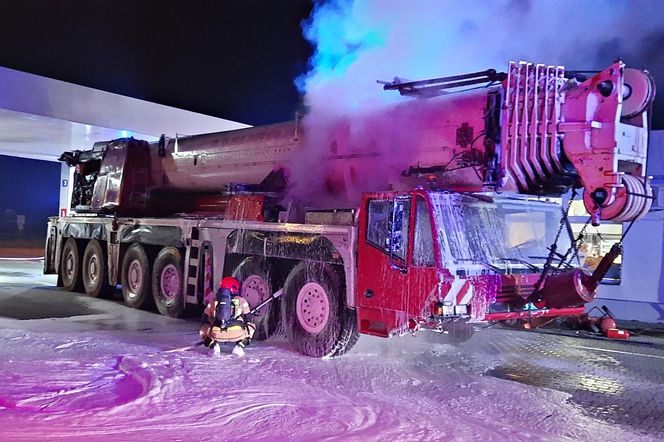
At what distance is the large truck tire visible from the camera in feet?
26.1

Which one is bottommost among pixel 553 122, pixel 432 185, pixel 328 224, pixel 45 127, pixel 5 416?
pixel 5 416

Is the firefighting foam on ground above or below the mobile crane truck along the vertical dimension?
below

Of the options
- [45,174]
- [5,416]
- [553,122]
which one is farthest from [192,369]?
[45,174]

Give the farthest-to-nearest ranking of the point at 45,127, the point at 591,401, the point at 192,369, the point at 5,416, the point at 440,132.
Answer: the point at 45,127, the point at 440,132, the point at 192,369, the point at 591,401, the point at 5,416

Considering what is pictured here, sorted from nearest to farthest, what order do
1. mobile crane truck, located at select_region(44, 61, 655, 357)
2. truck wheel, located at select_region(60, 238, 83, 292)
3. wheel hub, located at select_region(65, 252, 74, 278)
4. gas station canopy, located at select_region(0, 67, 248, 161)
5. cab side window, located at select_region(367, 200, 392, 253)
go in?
mobile crane truck, located at select_region(44, 61, 655, 357) → cab side window, located at select_region(367, 200, 392, 253) → truck wheel, located at select_region(60, 238, 83, 292) → wheel hub, located at select_region(65, 252, 74, 278) → gas station canopy, located at select_region(0, 67, 248, 161)

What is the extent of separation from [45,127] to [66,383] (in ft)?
46.7

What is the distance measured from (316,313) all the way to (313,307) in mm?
93

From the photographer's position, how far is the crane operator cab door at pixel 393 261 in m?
7.07

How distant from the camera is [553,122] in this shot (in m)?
6.93

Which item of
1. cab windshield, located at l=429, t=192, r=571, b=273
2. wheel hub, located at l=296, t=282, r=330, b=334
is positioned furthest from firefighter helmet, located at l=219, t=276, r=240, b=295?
cab windshield, located at l=429, t=192, r=571, b=273

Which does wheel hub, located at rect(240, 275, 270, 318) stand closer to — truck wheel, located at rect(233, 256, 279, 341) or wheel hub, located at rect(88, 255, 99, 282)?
truck wheel, located at rect(233, 256, 279, 341)

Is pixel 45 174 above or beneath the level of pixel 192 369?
above

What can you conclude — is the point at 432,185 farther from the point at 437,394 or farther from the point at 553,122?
the point at 437,394

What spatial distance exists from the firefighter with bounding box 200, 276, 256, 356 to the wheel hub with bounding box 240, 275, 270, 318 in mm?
899
